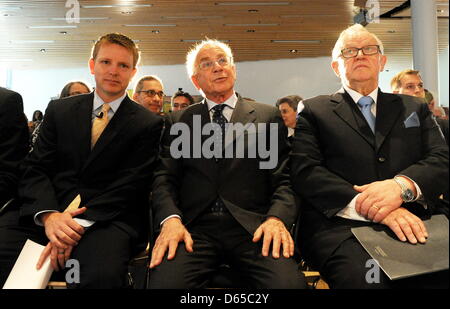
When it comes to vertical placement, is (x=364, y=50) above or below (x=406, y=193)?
above

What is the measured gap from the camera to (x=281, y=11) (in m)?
8.91

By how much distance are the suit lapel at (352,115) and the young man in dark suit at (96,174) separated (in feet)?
3.37

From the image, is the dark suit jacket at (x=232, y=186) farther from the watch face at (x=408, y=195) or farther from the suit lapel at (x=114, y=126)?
the watch face at (x=408, y=195)

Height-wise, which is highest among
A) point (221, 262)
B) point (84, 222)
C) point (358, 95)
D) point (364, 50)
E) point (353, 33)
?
point (353, 33)

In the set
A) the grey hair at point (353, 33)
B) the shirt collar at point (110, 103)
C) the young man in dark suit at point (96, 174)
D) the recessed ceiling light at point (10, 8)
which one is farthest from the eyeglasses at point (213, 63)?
the recessed ceiling light at point (10, 8)

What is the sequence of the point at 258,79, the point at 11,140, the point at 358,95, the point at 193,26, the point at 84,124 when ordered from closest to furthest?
the point at 358,95
the point at 84,124
the point at 11,140
the point at 193,26
the point at 258,79

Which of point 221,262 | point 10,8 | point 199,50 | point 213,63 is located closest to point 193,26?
point 10,8

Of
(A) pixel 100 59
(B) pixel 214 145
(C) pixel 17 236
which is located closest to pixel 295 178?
(B) pixel 214 145

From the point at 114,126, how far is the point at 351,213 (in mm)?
1347

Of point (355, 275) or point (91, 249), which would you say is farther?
point (91, 249)

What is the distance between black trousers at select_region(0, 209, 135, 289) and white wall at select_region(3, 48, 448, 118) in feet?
34.3

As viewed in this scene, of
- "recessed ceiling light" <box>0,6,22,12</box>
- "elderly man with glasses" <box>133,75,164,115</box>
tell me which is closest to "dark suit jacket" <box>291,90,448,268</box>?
"elderly man with glasses" <box>133,75,164,115</box>

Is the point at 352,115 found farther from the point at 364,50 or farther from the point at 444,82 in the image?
the point at 444,82

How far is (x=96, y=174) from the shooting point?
2.18 metres
